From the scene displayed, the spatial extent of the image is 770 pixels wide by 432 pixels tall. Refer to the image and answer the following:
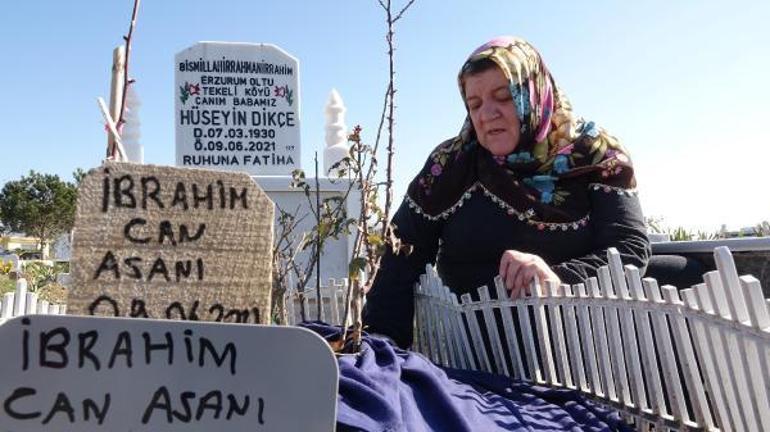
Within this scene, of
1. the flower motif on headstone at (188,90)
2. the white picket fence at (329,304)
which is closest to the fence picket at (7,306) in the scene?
the white picket fence at (329,304)

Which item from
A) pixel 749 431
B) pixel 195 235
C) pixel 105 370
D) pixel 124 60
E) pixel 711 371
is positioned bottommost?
pixel 749 431

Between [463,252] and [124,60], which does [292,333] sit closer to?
[124,60]

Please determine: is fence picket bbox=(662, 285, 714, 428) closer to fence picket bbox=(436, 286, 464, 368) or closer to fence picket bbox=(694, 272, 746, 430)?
fence picket bbox=(694, 272, 746, 430)

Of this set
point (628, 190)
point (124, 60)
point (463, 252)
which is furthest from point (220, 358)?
point (628, 190)

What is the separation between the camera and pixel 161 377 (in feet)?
3.59

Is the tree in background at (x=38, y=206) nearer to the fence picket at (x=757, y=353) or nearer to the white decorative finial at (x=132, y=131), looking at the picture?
the white decorative finial at (x=132, y=131)

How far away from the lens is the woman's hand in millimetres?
2217

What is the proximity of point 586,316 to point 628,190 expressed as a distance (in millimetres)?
728

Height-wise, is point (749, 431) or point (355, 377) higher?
point (355, 377)

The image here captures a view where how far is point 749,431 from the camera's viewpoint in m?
1.60

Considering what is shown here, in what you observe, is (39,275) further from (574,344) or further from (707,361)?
(707,361)

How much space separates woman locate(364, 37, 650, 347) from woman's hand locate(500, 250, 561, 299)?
0.04 m

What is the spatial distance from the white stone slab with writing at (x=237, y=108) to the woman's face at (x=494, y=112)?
458 centimetres

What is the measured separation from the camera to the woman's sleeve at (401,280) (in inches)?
113
